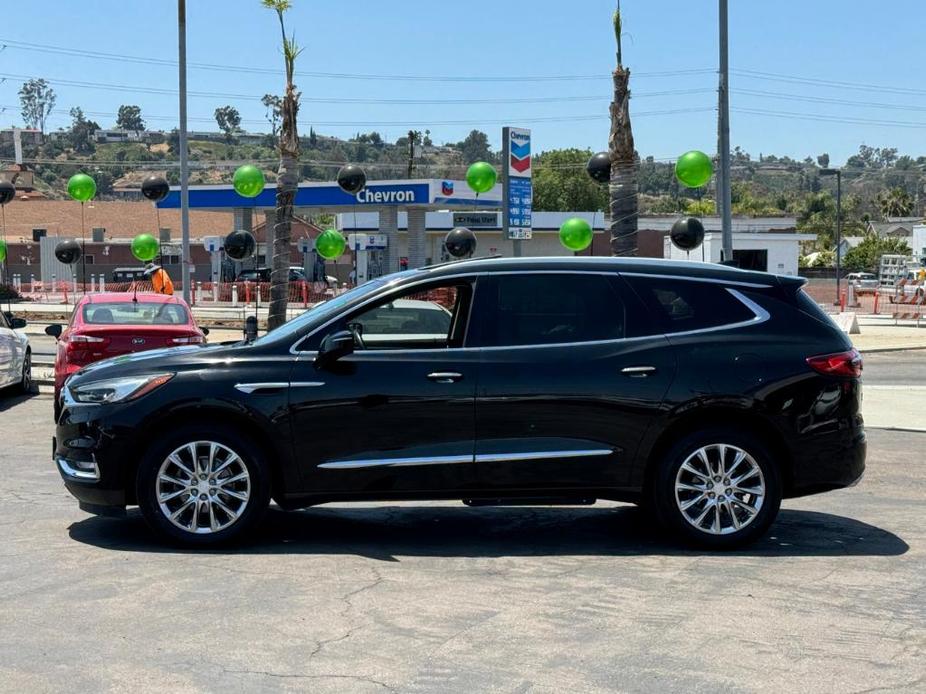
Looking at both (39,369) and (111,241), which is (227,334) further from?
(111,241)

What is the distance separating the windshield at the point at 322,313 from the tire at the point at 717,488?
2100mm

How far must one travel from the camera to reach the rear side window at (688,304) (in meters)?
7.72

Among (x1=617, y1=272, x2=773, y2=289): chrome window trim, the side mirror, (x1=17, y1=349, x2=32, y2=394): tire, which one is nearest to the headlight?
the side mirror

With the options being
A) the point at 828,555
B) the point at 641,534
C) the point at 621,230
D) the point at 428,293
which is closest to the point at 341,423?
the point at 428,293

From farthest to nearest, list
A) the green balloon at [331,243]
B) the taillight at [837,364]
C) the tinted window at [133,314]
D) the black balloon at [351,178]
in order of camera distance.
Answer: the green balloon at [331,243] < the black balloon at [351,178] < the tinted window at [133,314] < the taillight at [837,364]

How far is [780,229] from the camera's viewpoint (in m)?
84.4

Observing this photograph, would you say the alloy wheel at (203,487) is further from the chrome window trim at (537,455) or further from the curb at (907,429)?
the curb at (907,429)

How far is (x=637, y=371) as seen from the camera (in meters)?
7.53

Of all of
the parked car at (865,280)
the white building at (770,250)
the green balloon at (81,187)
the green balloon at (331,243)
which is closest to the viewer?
the green balloon at (81,187)

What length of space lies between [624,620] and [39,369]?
52.8 feet

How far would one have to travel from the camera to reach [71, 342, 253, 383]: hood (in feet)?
24.5

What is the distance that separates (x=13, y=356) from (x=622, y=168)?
984cm

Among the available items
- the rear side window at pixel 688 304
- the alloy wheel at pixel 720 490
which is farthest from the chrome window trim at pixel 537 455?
the rear side window at pixel 688 304

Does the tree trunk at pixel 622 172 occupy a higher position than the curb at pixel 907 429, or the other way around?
the tree trunk at pixel 622 172
